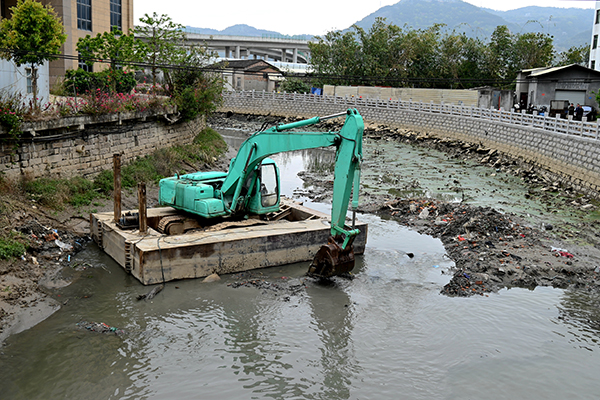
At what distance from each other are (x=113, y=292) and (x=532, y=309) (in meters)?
8.38

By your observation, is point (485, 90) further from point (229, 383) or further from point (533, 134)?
point (229, 383)

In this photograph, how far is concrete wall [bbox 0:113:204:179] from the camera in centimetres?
1436

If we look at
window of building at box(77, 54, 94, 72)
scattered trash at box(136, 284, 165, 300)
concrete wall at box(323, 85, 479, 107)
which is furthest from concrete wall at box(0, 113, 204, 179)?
concrete wall at box(323, 85, 479, 107)

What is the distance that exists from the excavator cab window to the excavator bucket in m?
2.76

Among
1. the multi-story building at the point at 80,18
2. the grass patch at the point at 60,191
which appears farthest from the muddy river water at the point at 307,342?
the multi-story building at the point at 80,18

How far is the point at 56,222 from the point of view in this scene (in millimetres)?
13633

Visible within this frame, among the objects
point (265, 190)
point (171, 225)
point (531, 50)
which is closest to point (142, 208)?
point (171, 225)

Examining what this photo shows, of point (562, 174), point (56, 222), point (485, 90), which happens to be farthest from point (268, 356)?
point (485, 90)

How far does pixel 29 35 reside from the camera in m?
18.3

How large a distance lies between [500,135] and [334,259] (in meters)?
23.4

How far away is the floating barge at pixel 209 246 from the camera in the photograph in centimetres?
1119

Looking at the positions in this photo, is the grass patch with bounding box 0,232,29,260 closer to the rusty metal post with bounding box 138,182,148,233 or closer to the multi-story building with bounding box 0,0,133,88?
the rusty metal post with bounding box 138,182,148,233

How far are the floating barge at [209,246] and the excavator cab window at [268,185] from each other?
0.53m

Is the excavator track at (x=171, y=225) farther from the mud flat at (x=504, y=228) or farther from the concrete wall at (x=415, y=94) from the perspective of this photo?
the concrete wall at (x=415, y=94)
